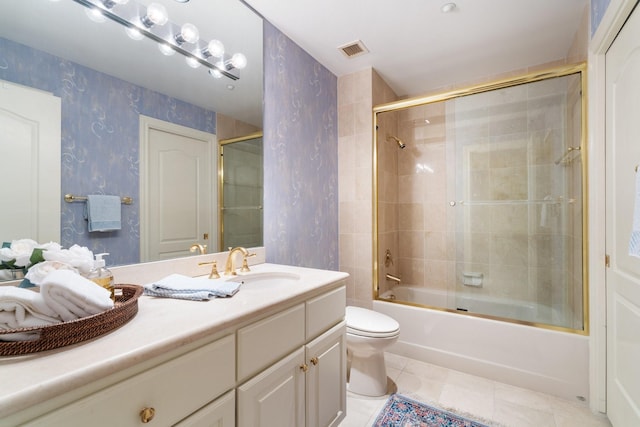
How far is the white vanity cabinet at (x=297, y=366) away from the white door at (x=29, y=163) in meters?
0.79

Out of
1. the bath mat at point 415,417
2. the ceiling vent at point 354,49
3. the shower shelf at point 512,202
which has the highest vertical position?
the ceiling vent at point 354,49

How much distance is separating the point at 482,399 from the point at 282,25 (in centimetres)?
266

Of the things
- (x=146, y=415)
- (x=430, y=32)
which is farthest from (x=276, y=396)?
(x=430, y=32)

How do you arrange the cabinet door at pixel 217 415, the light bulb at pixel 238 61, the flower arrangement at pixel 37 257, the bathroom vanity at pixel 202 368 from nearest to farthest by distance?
1. the bathroom vanity at pixel 202 368
2. the cabinet door at pixel 217 415
3. the flower arrangement at pixel 37 257
4. the light bulb at pixel 238 61

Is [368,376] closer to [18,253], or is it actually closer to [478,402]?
[478,402]

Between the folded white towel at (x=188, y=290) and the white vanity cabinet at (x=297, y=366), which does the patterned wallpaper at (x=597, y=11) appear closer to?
the white vanity cabinet at (x=297, y=366)

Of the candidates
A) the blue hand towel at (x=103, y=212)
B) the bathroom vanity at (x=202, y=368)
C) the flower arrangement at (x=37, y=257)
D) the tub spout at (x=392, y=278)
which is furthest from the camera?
the tub spout at (x=392, y=278)

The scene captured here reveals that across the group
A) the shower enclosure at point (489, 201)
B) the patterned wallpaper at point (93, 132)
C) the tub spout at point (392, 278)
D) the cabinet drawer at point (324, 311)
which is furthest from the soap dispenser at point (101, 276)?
the tub spout at point (392, 278)

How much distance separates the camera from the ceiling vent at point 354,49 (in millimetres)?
2118

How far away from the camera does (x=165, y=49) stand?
4.49ft

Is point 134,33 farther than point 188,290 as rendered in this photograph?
Yes

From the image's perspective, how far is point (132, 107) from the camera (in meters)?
1.21

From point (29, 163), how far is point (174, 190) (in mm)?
492

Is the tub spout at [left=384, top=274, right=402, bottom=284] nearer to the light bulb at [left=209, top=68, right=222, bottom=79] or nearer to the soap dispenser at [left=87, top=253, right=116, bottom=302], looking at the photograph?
the light bulb at [left=209, top=68, right=222, bottom=79]
